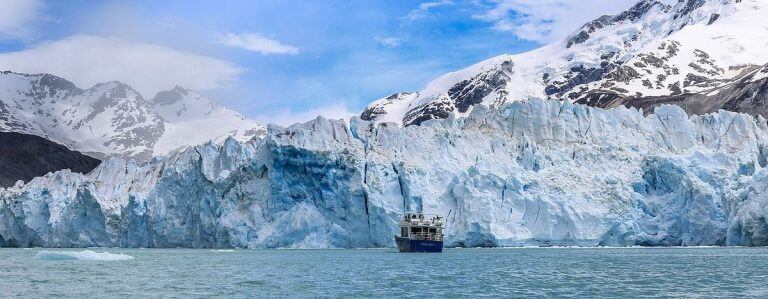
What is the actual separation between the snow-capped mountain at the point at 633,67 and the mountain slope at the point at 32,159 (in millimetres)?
61105

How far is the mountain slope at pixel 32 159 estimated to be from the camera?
165625 millimetres

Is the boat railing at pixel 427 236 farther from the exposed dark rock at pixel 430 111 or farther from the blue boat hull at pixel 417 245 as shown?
the exposed dark rock at pixel 430 111

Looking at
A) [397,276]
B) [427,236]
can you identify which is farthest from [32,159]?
[397,276]

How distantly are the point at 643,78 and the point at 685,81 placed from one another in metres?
7.09

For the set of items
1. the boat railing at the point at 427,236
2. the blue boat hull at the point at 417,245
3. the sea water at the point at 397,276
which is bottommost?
the sea water at the point at 397,276

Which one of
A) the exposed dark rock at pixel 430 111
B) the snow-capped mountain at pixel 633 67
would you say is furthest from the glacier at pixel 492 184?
the exposed dark rock at pixel 430 111

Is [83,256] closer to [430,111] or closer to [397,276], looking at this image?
[397,276]

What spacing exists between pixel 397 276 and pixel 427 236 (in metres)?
19.9

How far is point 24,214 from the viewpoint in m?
74.2

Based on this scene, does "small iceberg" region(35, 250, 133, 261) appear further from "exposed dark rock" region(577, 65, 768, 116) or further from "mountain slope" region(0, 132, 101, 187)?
"mountain slope" region(0, 132, 101, 187)

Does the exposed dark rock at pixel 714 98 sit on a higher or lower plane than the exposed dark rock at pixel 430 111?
lower

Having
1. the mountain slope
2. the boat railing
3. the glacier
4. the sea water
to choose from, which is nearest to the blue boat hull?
the boat railing

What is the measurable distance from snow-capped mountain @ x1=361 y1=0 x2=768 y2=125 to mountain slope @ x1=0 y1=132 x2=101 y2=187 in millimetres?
61105

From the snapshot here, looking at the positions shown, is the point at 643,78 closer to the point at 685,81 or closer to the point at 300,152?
the point at 685,81
